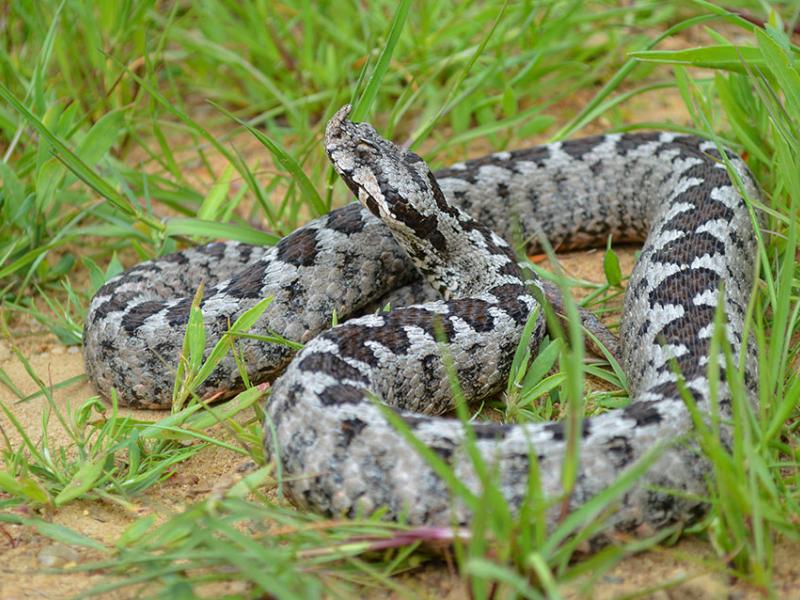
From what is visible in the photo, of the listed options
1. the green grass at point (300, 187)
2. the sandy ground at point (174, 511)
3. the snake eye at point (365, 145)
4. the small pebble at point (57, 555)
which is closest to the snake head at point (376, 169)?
the snake eye at point (365, 145)

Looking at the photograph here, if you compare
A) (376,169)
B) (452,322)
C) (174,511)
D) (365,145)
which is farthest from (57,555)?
(365,145)

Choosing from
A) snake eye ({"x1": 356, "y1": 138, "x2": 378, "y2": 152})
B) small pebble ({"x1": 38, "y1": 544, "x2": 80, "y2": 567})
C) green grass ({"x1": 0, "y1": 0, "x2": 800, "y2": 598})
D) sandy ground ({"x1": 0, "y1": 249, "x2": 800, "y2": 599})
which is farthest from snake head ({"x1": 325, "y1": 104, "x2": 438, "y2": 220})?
small pebble ({"x1": 38, "y1": 544, "x2": 80, "y2": 567})

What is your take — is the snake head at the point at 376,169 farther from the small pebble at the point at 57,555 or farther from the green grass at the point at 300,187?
the small pebble at the point at 57,555

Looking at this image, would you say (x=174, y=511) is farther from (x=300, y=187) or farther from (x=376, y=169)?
(x=300, y=187)

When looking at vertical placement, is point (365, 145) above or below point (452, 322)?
above

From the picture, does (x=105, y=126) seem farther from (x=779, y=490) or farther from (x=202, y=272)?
(x=779, y=490)

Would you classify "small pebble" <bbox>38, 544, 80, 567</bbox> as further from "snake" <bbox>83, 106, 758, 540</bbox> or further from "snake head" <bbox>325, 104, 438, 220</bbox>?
"snake head" <bbox>325, 104, 438, 220</bbox>
